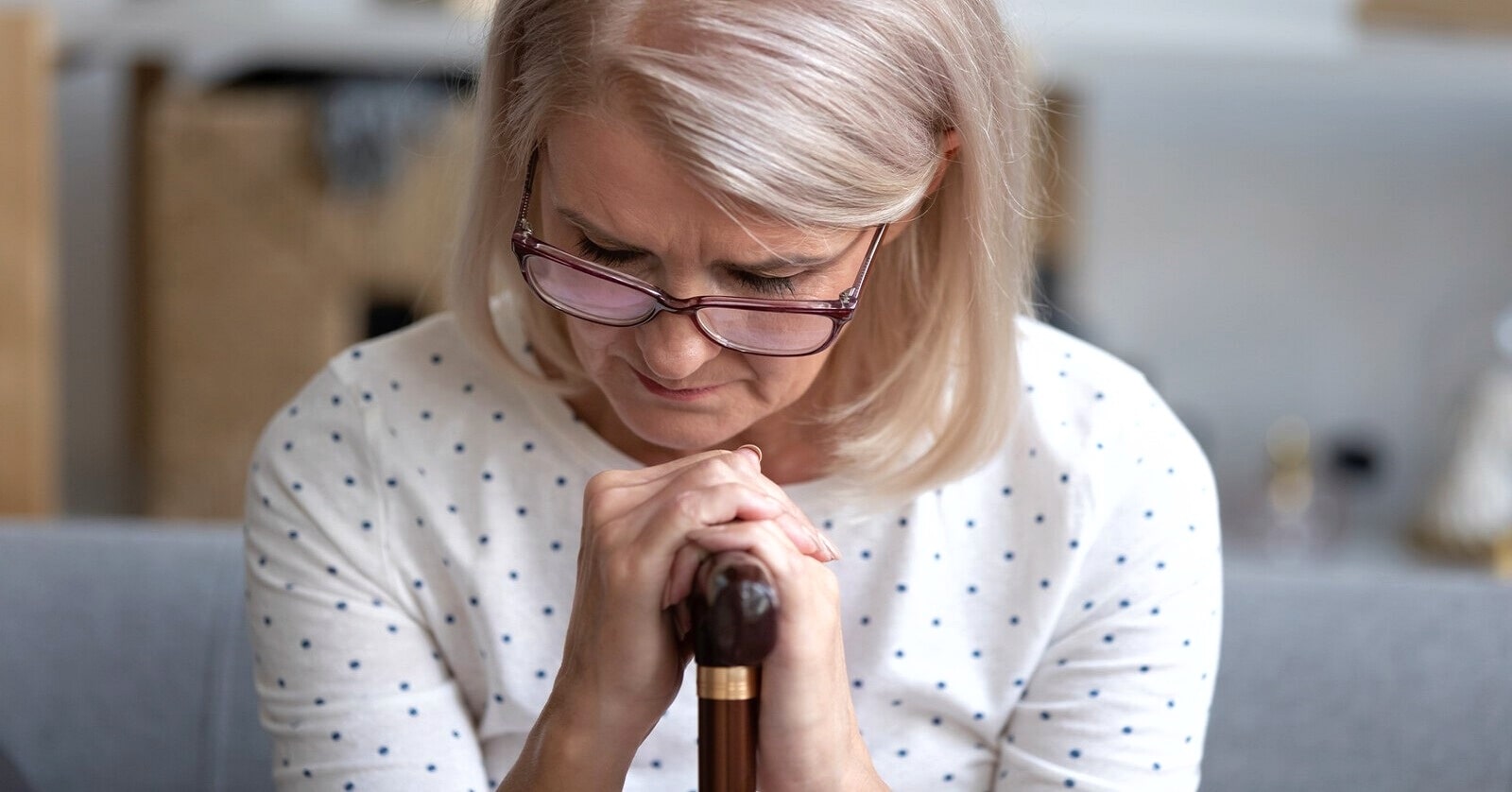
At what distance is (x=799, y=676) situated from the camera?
0.71 m

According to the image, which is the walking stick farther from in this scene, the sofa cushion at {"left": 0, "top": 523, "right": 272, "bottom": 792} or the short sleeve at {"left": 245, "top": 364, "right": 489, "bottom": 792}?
the sofa cushion at {"left": 0, "top": 523, "right": 272, "bottom": 792}

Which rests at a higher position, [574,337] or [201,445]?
[574,337]

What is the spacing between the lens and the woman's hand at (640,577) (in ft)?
2.30

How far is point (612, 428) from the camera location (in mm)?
958

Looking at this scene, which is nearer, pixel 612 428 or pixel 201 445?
pixel 612 428

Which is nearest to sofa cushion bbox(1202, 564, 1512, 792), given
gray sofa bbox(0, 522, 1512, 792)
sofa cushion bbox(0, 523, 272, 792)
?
gray sofa bbox(0, 522, 1512, 792)

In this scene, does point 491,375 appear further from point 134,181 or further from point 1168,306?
point 1168,306

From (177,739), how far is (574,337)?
0.58 m

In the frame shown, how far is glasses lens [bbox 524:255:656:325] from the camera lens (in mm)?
747

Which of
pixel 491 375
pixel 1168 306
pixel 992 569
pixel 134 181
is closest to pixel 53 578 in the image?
pixel 491 375

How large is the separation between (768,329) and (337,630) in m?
0.34

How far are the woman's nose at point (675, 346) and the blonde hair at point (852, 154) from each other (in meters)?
0.08

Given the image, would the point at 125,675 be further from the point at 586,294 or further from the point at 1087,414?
the point at 1087,414

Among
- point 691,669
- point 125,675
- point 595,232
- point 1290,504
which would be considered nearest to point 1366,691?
point 691,669
